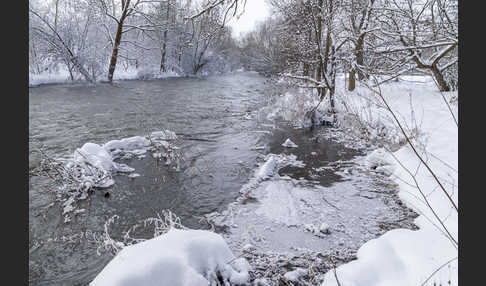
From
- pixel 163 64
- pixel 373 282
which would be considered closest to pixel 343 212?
pixel 373 282

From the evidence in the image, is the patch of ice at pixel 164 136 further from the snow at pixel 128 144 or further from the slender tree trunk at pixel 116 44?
the slender tree trunk at pixel 116 44

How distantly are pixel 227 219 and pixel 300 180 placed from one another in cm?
219

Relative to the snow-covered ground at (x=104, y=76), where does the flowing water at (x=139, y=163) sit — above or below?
below

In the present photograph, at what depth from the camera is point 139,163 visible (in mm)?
6180

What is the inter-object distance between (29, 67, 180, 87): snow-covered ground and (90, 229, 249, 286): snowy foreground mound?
19.3 metres

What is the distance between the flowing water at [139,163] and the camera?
3.45m

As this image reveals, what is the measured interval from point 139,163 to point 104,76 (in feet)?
62.9

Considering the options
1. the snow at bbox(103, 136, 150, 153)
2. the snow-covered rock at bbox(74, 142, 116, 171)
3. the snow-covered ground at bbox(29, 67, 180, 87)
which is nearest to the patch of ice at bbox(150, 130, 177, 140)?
the snow at bbox(103, 136, 150, 153)

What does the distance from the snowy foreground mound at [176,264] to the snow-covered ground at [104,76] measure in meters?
19.3

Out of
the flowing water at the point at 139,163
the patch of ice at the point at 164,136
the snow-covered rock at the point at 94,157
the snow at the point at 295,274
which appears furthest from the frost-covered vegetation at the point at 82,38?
the snow at the point at 295,274

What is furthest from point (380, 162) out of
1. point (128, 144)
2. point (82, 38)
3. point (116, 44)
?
point (82, 38)

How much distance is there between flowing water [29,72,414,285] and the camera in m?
3.45

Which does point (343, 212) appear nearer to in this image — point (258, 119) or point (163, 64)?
point (258, 119)

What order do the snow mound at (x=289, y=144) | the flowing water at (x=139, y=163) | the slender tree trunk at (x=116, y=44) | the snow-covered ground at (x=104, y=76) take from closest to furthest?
the flowing water at (x=139, y=163), the snow mound at (x=289, y=144), the snow-covered ground at (x=104, y=76), the slender tree trunk at (x=116, y=44)
